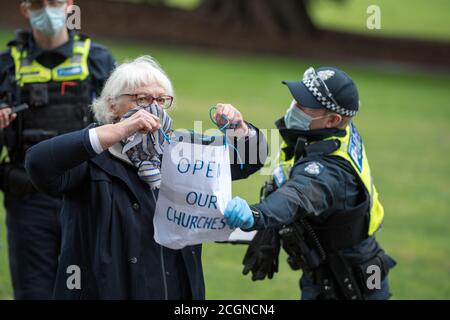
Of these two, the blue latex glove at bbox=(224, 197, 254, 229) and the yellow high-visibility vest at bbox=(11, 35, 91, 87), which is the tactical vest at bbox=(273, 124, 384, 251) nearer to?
the blue latex glove at bbox=(224, 197, 254, 229)

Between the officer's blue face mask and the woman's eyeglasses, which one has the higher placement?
the officer's blue face mask

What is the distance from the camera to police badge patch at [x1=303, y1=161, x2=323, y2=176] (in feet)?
15.2

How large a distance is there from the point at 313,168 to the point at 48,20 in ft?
8.17

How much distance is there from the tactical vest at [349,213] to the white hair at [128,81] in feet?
3.31

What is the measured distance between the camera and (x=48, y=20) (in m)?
6.12

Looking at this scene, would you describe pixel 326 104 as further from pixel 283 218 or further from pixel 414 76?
pixel 414 76

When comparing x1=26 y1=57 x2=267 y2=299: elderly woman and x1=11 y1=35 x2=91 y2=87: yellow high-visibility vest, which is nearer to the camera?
x1=26 y1=57 x2=267 y2=299: elderly woman

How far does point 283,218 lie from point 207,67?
66.0ft

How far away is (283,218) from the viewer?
4.28 metres

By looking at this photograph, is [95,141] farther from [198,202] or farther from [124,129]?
[198,202]

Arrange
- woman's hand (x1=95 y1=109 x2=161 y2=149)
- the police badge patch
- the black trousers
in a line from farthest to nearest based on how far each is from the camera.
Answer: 1. the black trousers
2. the police badge patch
3. woman's hand (x1=95 y1=109 x2=161 y2=149)

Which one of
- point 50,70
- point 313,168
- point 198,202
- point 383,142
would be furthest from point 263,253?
point 383,142

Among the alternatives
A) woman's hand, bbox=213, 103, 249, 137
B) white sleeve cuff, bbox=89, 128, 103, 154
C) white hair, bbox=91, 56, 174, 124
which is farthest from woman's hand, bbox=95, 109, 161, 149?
woman's hand, bbox=213, 103, 249, 137

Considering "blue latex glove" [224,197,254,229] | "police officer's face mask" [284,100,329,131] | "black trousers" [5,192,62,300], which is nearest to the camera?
"blue latex glove" [224,197,254,229]
